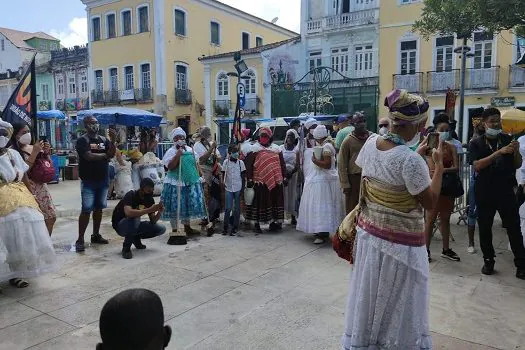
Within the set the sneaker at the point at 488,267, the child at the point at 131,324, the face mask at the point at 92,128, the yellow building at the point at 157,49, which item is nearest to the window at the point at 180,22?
the yellow building at the point at 157,49

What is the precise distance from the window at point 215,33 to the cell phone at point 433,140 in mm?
29572

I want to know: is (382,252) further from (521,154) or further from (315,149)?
(315,149)

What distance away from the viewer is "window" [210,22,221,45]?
102 ft

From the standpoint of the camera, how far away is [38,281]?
467 cm

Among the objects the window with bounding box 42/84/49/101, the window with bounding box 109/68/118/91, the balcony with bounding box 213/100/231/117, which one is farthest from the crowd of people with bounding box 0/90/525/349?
the window with bounding box 42/84/49/101

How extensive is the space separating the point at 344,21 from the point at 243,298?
21.3 m

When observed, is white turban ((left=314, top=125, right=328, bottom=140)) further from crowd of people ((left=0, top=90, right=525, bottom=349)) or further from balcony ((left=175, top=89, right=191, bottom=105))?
balcony ((left=175, top=89, right=191, bottom=105))

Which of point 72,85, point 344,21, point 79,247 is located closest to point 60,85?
point 72,85

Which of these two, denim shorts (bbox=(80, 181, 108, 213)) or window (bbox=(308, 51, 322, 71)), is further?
window (bbox=(308, 51, 322, 71))

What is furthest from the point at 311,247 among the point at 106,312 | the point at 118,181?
the point at 118,181

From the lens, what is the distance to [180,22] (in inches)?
1136

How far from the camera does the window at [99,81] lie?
31.2m

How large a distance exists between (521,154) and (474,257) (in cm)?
134

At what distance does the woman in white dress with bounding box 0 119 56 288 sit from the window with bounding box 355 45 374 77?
20.5 meters
